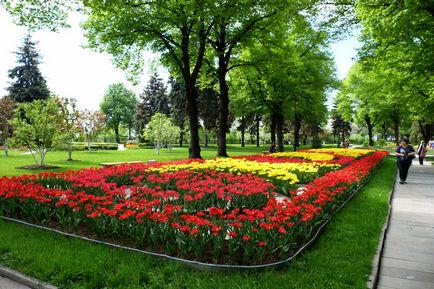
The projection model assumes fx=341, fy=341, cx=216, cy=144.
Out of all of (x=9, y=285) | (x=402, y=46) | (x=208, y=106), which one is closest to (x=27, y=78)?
(x=208, y=106)

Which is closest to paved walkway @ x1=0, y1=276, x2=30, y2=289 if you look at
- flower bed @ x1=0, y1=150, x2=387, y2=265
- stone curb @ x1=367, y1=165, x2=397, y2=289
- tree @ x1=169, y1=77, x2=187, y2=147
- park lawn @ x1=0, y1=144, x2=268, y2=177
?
flower bed @ x1=0, y1=150, x2=387, y2=265

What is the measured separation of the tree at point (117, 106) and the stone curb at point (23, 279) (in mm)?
83867

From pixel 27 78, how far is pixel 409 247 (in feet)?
175

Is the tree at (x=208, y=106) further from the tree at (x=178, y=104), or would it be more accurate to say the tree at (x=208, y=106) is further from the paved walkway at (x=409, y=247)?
the paved walkway at (x=409, y=247)

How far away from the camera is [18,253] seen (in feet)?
16.8

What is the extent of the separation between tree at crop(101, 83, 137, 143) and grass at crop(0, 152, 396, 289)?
83398mm

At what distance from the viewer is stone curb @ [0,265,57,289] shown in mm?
4236

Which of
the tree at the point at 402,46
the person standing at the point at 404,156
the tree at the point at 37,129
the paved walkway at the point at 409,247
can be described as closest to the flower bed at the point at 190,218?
the paved walkway at the point at 409,247

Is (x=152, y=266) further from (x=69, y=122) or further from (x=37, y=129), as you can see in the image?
(x=69, y=122)

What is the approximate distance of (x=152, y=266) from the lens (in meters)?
4.66

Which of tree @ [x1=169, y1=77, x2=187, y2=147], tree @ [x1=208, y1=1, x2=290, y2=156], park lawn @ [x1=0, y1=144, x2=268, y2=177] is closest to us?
park lawn @ [x1=0, y1=144, x2=268, y2=177]

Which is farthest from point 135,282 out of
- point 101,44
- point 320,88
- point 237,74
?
point 320,88

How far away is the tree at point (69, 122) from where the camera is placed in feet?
75.7

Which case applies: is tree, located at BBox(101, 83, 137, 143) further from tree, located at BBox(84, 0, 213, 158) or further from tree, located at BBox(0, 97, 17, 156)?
tree, located at BBox(84, 0, 213, 158)
